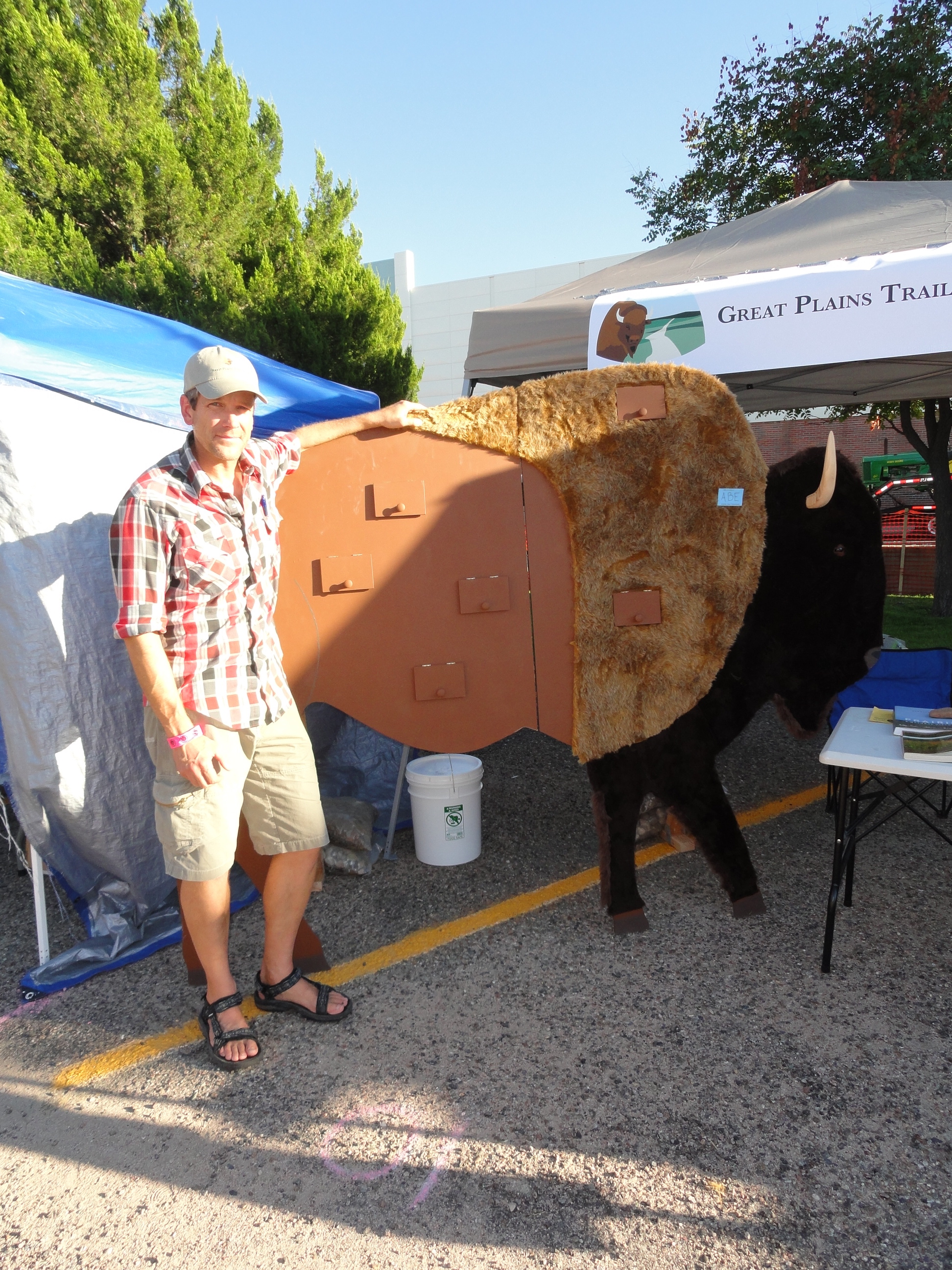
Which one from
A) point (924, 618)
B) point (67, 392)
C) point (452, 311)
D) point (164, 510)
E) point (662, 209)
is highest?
point (452, 311)

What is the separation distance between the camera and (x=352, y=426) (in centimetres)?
273

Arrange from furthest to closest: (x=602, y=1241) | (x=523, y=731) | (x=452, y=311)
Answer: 1. (x=452, y=311)
2. (x=523, y=731)
3. (x=602, y=1241)

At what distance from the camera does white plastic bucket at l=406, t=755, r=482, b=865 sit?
348cm

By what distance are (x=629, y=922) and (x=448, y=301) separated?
2014cm

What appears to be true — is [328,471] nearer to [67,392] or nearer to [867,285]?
[67,392]

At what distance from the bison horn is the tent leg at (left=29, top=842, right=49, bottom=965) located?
2944 mm

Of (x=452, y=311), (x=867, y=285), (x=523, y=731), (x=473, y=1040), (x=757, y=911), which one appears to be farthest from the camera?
(x=452, y=311)

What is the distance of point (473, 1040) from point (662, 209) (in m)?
10.3

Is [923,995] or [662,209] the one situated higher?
[662,209]

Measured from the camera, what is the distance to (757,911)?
299 cm

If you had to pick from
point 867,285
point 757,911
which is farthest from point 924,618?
point 757,911

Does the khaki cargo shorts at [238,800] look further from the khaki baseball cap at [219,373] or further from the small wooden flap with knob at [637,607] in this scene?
the small wooden flap with knob at [637,607]

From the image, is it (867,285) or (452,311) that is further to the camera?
(452,311)

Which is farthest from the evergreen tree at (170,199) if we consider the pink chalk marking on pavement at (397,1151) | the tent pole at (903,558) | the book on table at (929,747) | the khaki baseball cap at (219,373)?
the book on table at (929,747)
